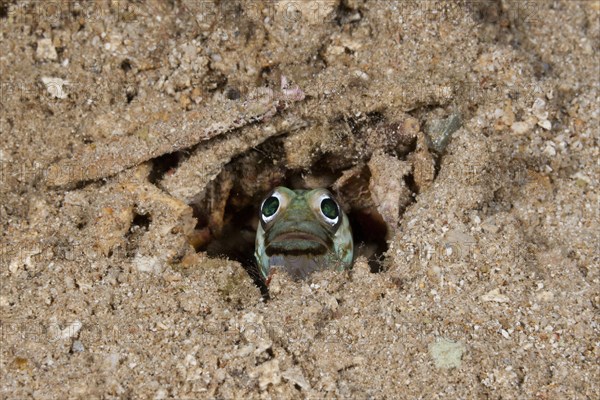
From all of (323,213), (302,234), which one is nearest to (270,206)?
(323,213)

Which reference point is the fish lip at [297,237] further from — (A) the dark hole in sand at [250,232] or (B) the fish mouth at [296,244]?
(A) the dark hole in sand at [250,232]

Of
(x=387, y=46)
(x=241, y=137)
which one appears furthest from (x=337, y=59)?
(x=241, y=137)

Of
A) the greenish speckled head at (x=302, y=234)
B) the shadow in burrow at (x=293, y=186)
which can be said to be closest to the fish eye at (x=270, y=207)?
the greenish speckled head at (x=302, y=234)

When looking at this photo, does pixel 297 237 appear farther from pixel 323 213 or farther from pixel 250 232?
pixel 250 232

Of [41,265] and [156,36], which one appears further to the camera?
[156,36]

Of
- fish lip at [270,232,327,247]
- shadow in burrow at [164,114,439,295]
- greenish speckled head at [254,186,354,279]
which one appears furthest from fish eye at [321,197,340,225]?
fish lip at [270,232,327,247]

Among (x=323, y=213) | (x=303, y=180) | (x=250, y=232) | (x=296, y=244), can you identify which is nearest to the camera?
(x=296, y=244)

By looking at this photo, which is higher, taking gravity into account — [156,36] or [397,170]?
[156,36]

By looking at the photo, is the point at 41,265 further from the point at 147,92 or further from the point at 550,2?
the point at 550,2
